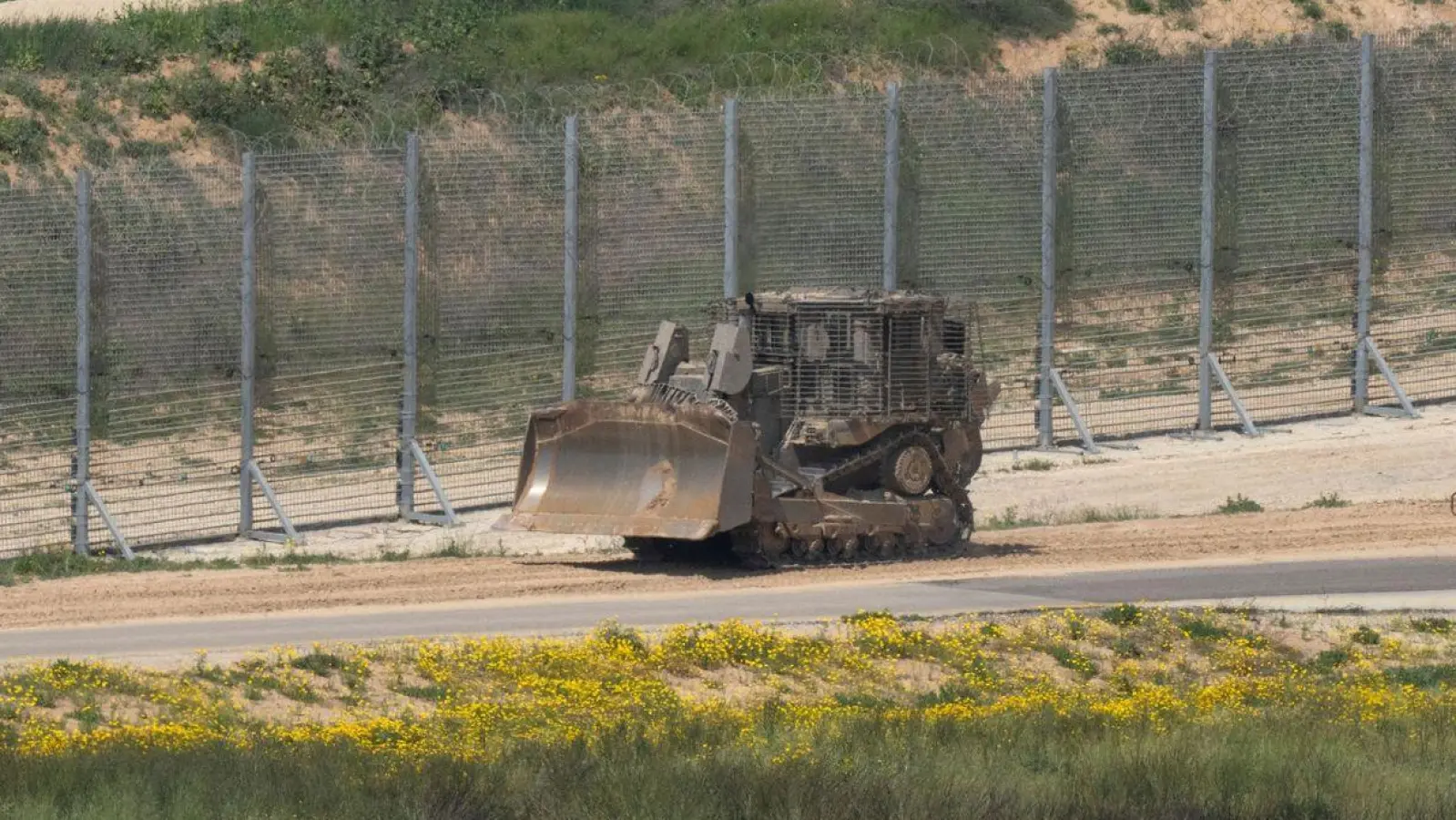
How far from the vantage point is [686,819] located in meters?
14.3

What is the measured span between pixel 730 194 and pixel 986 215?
324cm

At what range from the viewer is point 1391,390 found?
31.7 metres

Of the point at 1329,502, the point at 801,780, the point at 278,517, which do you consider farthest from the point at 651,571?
the point at 801,780

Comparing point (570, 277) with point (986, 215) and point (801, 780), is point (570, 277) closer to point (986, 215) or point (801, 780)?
point (986, 215)

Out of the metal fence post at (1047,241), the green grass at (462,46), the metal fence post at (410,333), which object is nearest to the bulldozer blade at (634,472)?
the metal fence post at (410,333)

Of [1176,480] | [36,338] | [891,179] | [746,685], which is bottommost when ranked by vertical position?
[746,685]

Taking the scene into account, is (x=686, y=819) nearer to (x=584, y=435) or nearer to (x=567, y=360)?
(x=584, y=435)

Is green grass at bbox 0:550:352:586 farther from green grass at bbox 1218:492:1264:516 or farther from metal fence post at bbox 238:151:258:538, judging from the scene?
green grass at bbox 1218:492:1264:516

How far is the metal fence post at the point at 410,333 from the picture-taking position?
28.5m

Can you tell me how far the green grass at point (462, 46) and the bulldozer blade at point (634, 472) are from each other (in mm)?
13123

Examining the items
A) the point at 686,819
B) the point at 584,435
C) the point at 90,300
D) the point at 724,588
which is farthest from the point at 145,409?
the point at 686,819

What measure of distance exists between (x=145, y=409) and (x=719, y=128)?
6.97 meters

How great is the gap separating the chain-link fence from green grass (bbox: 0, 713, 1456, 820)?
1040cm

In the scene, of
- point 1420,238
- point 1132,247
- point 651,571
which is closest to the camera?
point 651,571
